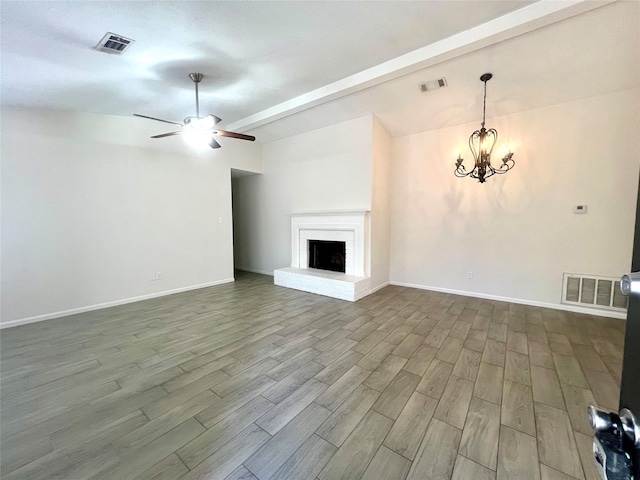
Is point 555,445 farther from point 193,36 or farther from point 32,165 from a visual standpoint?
point 32,165

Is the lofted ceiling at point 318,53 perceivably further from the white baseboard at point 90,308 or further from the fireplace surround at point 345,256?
the white baseboard at point 90,308

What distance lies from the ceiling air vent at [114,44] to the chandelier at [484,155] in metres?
4.09

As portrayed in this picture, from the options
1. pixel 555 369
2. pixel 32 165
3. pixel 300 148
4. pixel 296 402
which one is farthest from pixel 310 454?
pixel 300 148

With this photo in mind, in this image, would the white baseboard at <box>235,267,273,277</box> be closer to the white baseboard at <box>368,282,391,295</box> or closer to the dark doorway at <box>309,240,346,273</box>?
the dark doorway at <box>309,240,346,273</box>

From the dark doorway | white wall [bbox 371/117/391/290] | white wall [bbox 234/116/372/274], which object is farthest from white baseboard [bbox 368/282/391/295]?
white wall [bbox 234/116/372/274]

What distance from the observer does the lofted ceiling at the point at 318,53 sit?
7.60 ft

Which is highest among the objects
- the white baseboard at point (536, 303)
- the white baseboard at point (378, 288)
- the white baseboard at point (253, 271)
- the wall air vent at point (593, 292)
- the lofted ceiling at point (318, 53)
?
the lofted ceiling at point (318, 53)

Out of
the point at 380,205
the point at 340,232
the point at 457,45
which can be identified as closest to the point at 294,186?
the point at 340,232

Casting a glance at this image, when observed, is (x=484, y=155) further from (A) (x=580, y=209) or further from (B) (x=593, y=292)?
(B) (x=593, y=292)

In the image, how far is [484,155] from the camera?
3688 mm

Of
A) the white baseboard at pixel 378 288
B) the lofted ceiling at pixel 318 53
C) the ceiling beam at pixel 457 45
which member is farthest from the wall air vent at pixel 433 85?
the white baseboard at pixel 378 288

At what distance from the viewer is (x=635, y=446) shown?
0.45m

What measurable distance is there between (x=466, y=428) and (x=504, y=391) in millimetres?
613

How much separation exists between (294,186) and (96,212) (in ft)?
11.5
